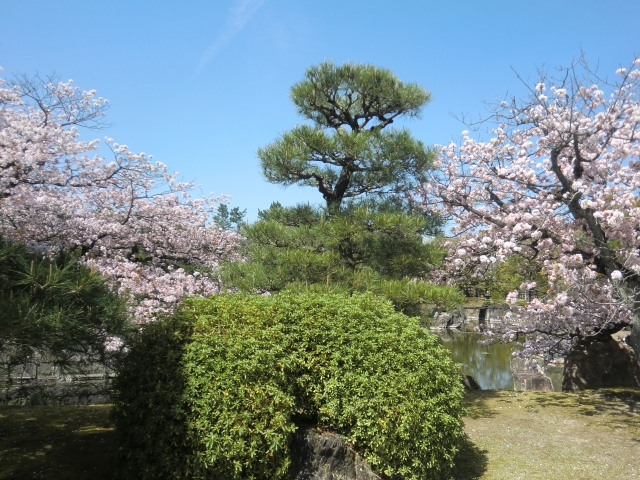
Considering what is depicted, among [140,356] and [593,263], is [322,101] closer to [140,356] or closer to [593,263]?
[593,263]

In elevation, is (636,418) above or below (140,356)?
below

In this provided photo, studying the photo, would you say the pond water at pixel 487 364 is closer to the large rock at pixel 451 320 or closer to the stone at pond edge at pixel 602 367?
the stone at pond edge at pixel 602 367

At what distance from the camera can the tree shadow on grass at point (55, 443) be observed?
3928mm

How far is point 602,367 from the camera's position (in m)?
8.09

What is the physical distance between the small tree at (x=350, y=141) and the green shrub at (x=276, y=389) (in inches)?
138

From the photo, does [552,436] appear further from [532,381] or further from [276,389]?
[532,381]

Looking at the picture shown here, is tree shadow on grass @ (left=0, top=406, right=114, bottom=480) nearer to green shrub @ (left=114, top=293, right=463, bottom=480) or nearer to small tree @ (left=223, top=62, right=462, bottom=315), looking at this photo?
green shrub @ (left=114, top=293, right=463, bottom=480)

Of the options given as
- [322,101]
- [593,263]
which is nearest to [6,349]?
[322,101]

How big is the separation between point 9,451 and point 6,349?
4.16ft

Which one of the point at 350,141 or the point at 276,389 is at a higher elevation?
the point at 350,141

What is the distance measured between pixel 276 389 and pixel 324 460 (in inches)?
30.4

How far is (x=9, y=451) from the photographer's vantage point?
4.38m

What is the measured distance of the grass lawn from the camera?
4.20 meters

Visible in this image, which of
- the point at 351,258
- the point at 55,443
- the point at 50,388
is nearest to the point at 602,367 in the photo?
the point at 351,258
